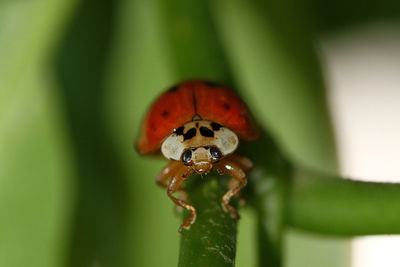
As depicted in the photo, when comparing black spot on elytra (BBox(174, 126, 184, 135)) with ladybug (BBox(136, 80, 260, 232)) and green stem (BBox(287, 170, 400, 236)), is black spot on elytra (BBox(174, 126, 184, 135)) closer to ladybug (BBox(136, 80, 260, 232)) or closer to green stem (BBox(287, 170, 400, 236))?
ladybug (BBox(136, 80, 260, 232))

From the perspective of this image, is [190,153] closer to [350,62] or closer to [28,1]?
[28,1]

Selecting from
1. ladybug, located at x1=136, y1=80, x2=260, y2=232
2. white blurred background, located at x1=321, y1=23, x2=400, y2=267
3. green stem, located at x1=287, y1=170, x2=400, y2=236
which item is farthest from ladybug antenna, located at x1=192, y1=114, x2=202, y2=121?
white blurred background, located at x1=321, y1=23, x2=400, y2=267

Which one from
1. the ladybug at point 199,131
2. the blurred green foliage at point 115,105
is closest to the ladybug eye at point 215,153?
the ladybug at point 199,131

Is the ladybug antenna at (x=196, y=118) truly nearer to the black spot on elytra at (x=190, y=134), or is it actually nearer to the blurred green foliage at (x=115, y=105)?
the black spot on elytra at (x=190, y=134)

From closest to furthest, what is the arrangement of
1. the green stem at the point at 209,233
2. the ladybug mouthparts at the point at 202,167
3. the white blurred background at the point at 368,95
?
the green stem at the point at 209,233 → the ladybug mouthparts at the point at 202,167 → the white blurred background at the point at 368,95

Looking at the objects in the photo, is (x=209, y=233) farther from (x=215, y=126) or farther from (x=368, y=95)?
(x=368, y=95)

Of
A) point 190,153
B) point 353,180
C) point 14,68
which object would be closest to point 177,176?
point 190,153
